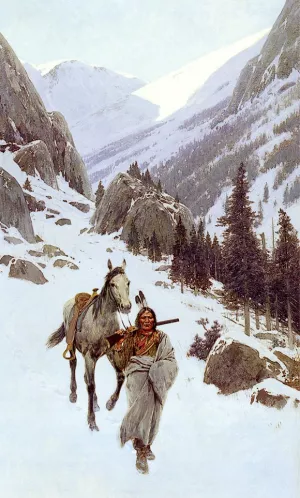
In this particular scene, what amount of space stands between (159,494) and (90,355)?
221 cm

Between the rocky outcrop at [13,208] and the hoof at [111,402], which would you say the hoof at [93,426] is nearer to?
the hoof at [111,402]

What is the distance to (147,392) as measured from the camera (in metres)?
5.17

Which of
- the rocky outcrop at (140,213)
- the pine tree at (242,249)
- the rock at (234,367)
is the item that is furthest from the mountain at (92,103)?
the rock at (234,367)

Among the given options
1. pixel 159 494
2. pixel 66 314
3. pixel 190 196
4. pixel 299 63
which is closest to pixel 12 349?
pixel 66 314

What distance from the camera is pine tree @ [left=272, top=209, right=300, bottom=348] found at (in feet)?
30.7

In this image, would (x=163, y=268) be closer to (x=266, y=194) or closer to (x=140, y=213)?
(x=140, y=213)

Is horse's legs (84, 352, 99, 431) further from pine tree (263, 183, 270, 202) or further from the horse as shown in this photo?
pine tree (263, 183, 270, 202)

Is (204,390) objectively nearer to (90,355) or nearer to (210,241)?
(90,355)

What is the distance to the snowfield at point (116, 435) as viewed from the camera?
5.51m

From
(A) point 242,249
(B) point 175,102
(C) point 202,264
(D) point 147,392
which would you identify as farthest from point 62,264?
→ (B) point 175,102

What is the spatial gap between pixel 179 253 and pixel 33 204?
225 inches

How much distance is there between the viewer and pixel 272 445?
5.80 meters

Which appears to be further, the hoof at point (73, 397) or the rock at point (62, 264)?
the rock at point (62, 264)

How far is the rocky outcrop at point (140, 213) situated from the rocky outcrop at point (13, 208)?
2.25 m
